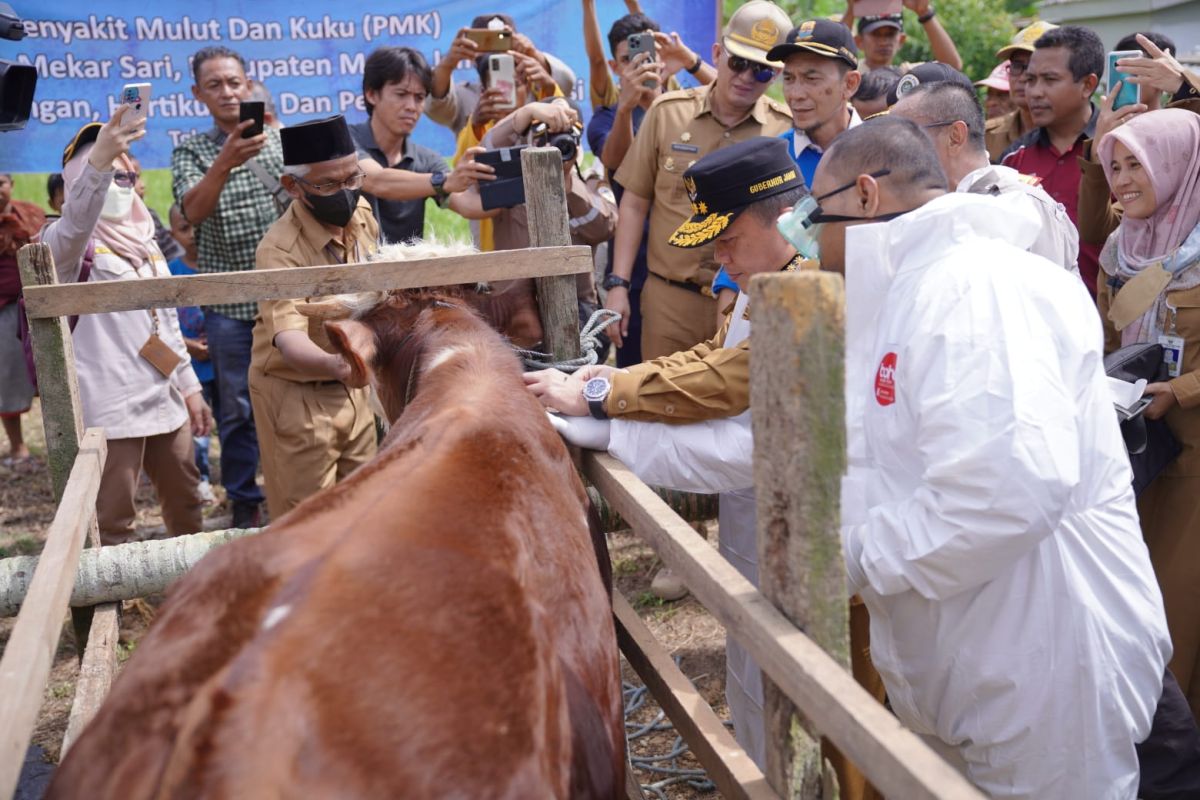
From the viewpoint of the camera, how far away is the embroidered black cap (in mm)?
4434

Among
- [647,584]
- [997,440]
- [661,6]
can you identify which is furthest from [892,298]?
[661,6]

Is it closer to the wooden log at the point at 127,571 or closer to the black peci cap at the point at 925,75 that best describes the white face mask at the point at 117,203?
the wooden log at the point at 127,571

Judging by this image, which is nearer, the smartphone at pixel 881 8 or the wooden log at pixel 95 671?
the wooden log at pixel 95 671

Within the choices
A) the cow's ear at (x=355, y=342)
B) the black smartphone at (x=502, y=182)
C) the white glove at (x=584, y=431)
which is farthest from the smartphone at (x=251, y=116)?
the white glove at (x=584, y=431)

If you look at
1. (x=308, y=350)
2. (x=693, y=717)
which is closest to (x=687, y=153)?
(x=308, y=350)

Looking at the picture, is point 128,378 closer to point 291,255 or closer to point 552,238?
point 291,255

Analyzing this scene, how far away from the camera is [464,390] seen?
2.36 metres

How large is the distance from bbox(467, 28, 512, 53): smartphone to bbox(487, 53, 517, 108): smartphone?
357mm

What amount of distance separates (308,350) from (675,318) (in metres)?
1.74

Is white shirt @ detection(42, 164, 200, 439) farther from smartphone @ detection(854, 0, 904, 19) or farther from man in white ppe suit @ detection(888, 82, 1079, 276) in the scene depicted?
smartphone @ detection(854, 0, 904, 19)

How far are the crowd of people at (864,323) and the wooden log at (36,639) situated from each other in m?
0.92

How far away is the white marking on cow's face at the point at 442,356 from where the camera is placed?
2.59m

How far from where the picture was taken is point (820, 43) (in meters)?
4.49

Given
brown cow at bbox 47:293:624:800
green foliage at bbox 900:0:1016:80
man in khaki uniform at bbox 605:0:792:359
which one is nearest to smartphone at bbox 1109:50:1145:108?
man in khaki uniform at bbox 605:0:792:359
